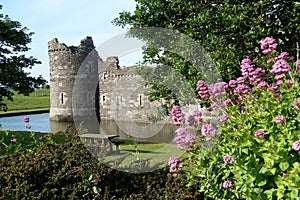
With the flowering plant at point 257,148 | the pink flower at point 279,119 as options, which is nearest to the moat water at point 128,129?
the flowering plant at point 257,148

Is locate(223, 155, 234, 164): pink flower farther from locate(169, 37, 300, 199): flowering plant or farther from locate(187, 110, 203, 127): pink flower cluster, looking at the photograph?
locate(187, 110, 203, 127): pink flower cluster

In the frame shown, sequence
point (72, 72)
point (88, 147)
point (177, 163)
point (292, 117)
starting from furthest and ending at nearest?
1. point (72, 72)
2. point (88, 147)
3. point (177, 163)
4. point (292, 117)

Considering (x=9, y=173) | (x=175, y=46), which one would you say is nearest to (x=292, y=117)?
(x=9, y=173)

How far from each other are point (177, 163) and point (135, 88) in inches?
873

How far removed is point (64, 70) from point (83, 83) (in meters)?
1.60

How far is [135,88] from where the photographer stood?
26.7m

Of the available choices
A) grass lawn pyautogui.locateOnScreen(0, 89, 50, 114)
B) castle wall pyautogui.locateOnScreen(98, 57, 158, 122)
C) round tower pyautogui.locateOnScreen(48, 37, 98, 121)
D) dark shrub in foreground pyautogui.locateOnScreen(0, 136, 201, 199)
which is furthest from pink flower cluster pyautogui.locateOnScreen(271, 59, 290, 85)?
grass lawn pyautogui.locateOnScreen(0, 89, 50, 114)

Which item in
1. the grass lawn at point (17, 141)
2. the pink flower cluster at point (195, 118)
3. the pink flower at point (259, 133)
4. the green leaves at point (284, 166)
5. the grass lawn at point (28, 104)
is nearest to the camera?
the green leaves at point (284, 166)

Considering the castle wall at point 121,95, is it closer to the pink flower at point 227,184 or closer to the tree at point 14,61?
the tree at point 14,61

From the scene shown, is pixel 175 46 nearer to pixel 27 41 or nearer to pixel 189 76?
pixel 189 76

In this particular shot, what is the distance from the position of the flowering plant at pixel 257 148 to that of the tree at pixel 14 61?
32.2 feet

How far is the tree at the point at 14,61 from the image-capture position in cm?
1276

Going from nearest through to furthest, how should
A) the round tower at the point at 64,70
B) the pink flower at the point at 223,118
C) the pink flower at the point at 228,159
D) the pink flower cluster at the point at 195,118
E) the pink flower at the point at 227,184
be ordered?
the pink flower at the point at 228,159
the pink flower at the point at 227,184
the pink flower at the point at 223,118
the pink flower cluster at the point at 195,118
the round tower at the point at 64,70

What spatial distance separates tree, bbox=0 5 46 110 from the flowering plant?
9801mm
